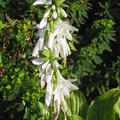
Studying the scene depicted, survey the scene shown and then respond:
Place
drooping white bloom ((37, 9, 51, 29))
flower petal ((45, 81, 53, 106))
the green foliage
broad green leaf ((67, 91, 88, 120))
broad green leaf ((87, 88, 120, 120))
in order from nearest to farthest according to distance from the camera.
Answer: drooping white bloom ((37, 9, 51, 29)), flower petal ((45, 81, 53, 106)), broad green leaf ((87, 88, 120, 120)), broad green leaf ((67, 91, 88, 120)), the green foliage

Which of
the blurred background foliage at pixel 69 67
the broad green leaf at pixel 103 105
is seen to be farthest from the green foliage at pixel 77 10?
the broad green leaf at pixel 103 105

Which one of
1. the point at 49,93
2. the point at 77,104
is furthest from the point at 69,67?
the point at 49,93

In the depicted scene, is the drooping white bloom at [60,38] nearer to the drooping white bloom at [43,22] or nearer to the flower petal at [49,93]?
the drooping white bloom at [43,22]

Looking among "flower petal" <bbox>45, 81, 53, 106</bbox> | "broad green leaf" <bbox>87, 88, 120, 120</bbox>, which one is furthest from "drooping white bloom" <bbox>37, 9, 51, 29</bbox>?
"broad green leaf" <bbox>87, 88, 120, 120</bbox>

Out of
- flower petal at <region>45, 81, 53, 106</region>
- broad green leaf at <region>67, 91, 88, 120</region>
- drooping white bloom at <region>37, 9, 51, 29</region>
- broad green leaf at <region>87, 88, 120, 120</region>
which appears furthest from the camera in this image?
broad green leaf at <region>67, 91, 88, 120</region>

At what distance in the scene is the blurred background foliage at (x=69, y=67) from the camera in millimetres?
4648

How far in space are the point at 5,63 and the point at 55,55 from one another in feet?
5.22

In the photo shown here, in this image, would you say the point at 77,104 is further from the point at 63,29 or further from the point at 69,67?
the point at 63,29

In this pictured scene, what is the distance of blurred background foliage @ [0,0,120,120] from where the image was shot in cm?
465

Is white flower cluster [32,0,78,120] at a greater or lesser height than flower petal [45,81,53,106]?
greater

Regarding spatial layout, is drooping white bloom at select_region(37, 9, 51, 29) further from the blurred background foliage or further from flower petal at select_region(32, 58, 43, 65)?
the blurred background foliage

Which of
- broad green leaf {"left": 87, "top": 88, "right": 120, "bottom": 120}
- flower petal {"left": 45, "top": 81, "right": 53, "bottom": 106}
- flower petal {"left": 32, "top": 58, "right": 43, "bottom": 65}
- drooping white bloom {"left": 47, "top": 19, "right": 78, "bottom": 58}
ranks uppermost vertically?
drooping white bloom {"left": 47, "top": 19, "right": 78, "bottom": 58}

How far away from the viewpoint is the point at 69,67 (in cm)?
500

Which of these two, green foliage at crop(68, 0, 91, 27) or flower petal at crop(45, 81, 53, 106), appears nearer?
flower petal at crop(45, 81, 53, 106)
